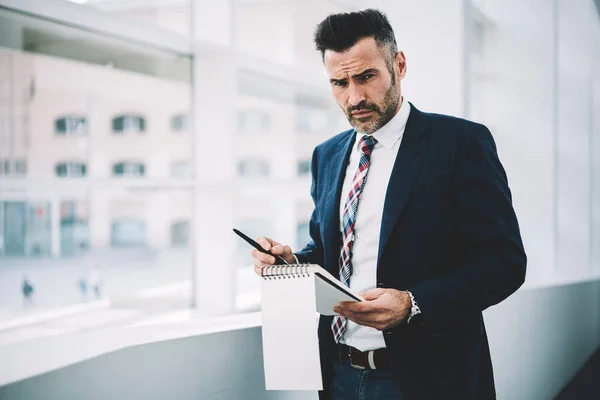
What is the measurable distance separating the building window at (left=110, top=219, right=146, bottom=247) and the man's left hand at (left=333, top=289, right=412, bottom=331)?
3293 cm

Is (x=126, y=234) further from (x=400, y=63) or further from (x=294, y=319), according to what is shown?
(x=294, y=319)

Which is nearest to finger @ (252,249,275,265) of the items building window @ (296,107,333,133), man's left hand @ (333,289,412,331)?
man's left hand @ (333,289,412,331)

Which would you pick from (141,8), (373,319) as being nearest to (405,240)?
(373,319)

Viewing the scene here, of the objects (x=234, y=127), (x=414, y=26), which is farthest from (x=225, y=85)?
(x=414, y=26)

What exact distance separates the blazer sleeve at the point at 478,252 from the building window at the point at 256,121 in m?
19.9

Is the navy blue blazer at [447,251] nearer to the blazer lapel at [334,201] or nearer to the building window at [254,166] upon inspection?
the blazer lapel at [334,201]

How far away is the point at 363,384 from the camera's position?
1.36 m

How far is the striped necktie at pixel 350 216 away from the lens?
4.55 ft

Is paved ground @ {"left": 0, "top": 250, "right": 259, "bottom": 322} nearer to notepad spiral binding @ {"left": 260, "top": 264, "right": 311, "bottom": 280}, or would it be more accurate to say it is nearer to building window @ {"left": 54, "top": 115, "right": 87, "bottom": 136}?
building window @ {"left": 54, "top": 115, "right": 87, "bottom": 136}

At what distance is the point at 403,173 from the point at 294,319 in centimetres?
43

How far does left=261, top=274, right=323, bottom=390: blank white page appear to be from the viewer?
1193 millimetres

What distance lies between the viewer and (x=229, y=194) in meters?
2.57

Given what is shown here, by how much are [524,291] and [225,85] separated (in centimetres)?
217

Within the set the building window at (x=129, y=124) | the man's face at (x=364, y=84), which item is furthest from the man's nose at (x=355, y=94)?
the building window at (x=129, y=124)
